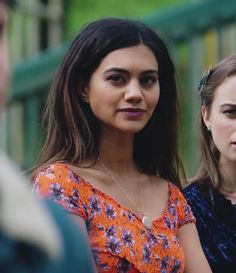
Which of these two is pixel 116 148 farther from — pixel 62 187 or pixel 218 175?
pixel 218 175

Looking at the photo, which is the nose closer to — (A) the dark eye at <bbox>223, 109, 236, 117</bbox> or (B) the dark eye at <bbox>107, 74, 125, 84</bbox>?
(B) the dark eye at <bbox>107, 74, 125, 84</bbox>

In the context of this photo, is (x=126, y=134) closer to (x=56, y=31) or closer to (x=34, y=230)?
(x=34, y=230)

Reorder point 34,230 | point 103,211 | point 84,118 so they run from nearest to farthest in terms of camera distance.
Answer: point 34,230 < point 103,211 < point 84,118

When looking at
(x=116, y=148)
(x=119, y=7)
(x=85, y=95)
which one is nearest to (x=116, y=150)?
(x=116, y=148)

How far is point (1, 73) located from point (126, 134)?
1817mm

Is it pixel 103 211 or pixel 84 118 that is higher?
pixel 84 118

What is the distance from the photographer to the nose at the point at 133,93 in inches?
116

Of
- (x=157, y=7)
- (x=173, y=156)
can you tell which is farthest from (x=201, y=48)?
(x=173, y=156)

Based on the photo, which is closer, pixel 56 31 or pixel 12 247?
pixel 12 247

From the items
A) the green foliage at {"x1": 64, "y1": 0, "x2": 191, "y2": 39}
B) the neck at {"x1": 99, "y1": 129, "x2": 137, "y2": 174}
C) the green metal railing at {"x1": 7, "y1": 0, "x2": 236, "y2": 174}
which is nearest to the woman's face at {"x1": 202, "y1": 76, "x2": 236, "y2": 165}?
the neck at {"x1": 99, "y1": 129, "x2": 137, "y2": 174}

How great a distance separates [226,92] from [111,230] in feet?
3.27

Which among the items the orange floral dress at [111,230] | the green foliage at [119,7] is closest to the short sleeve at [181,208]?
the orange floral dress at [111,230]

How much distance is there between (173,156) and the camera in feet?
10.9

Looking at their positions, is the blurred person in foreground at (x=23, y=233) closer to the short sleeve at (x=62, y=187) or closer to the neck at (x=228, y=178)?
the short sleeve at (x=62, y=187)
